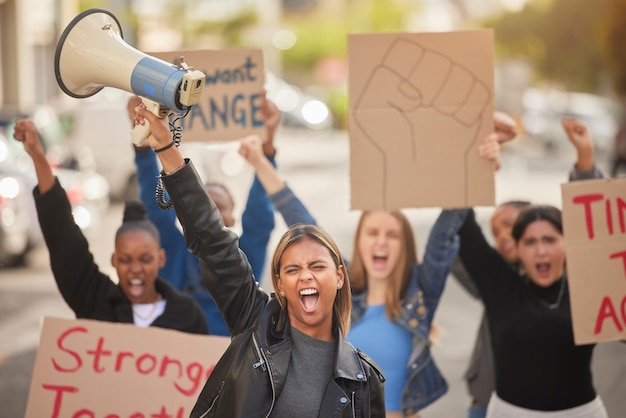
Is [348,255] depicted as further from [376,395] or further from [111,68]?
[111,68]

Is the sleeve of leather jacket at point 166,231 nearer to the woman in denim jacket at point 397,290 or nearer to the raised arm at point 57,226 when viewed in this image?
the woman in denim jacket at point 397,290

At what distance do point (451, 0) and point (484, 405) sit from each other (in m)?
121

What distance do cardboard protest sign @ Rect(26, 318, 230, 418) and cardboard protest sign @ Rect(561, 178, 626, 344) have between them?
1.39 meters

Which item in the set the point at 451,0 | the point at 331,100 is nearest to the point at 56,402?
the point at 331,100

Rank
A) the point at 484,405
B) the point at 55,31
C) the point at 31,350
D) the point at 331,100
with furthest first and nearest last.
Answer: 1. the point at 331,100
2. the point at 55,31
3. the point at 31,350
4. the point at 484,405

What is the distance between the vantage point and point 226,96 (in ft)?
18.1

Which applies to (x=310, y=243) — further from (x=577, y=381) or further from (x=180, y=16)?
(x=180, y=16)

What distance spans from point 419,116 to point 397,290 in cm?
78

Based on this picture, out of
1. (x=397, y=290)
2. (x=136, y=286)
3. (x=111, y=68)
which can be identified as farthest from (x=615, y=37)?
(x=111, y=68)

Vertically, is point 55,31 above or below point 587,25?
below

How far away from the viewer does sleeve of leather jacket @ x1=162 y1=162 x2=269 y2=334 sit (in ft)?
10.4

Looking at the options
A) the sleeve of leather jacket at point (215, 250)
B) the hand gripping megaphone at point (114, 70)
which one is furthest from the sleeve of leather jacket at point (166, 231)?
the sleeve of leather jacket at point (215, 250)

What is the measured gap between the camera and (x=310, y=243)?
10.8 ft

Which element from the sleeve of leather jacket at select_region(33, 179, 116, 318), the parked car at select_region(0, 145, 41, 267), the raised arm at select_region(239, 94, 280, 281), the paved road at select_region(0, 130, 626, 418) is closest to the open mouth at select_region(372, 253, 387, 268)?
the raised arm at select_region(239, 94, 280, 281)
